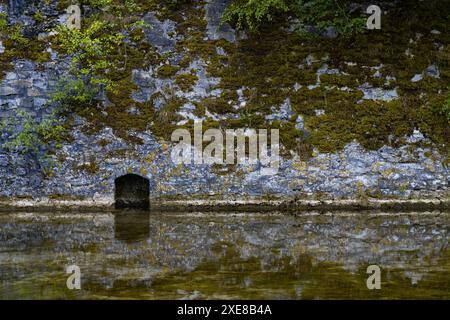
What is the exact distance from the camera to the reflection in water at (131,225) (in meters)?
10.3

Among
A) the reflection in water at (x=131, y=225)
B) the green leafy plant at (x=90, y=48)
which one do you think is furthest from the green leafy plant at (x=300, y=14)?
the reflection in water at (x=131, y=225)

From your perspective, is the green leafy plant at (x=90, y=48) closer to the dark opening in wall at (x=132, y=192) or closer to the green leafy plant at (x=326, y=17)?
the dark opening in wall at (x=132, y=192)

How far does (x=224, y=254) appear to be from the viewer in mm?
8695

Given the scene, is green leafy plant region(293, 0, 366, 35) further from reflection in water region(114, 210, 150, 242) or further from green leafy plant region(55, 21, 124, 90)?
reflection in water region(114, 210, 150, 242)

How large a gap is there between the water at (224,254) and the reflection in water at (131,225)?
0.02 metres

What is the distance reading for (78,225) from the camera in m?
11.4

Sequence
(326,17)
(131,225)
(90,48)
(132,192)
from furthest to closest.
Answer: (326,17), (90,48), (132,192), (131,225)

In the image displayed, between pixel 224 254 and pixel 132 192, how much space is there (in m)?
5.68

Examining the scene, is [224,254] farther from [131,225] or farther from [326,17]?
[326,17]

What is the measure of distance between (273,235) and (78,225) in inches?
153

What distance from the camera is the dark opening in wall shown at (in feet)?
45.1

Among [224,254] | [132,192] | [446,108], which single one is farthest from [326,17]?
[224,254]

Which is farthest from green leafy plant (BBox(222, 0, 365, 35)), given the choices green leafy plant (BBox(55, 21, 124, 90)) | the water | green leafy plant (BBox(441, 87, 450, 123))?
the water
